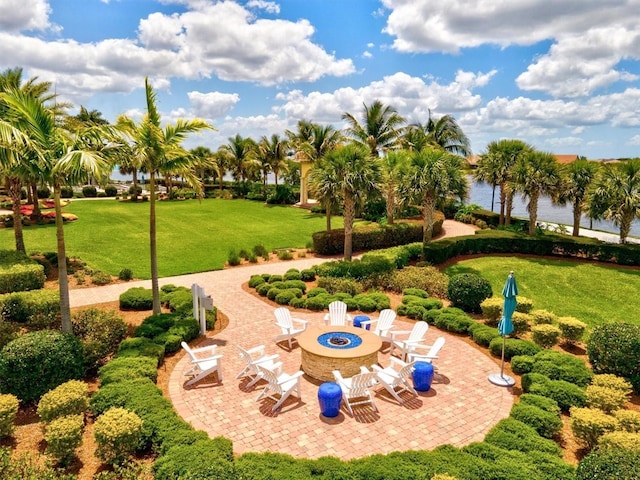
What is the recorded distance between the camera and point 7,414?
7.42 metres

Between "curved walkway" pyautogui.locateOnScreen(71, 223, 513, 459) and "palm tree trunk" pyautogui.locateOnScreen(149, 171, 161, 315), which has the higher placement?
"palm tree trunk" pyautogui.locateOnScreen(149, 171, 161, 315)

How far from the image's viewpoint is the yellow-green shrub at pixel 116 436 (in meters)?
6.74

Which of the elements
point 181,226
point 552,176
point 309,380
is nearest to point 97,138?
point 309,380

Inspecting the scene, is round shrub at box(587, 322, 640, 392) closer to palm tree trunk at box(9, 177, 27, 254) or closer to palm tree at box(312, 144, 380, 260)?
palm tree at box(312, 144, 380, 260)

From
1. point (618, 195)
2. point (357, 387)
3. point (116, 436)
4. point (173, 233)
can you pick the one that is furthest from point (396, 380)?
point (173, 233)

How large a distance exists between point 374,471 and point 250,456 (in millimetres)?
2024

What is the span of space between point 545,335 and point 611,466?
6517 millimetres

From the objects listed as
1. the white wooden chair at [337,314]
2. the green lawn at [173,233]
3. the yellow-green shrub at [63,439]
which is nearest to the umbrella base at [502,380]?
the white wooden chair at [337,314]

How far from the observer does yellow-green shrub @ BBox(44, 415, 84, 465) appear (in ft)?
22.3

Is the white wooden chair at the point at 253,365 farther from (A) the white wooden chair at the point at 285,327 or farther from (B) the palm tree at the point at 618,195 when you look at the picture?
(B) the palm tree at the point at 618,195

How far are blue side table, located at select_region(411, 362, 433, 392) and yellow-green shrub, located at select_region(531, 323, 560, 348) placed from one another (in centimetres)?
446

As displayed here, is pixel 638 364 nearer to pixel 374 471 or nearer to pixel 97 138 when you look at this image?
pixel 374 471

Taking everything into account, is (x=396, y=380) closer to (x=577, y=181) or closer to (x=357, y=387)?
(x=357, y=387)

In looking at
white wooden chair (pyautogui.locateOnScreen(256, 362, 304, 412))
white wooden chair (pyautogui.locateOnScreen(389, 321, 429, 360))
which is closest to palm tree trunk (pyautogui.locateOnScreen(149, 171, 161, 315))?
white wooden chair (pyautogui.locateOnScreen(256, 362, 304, 412))
